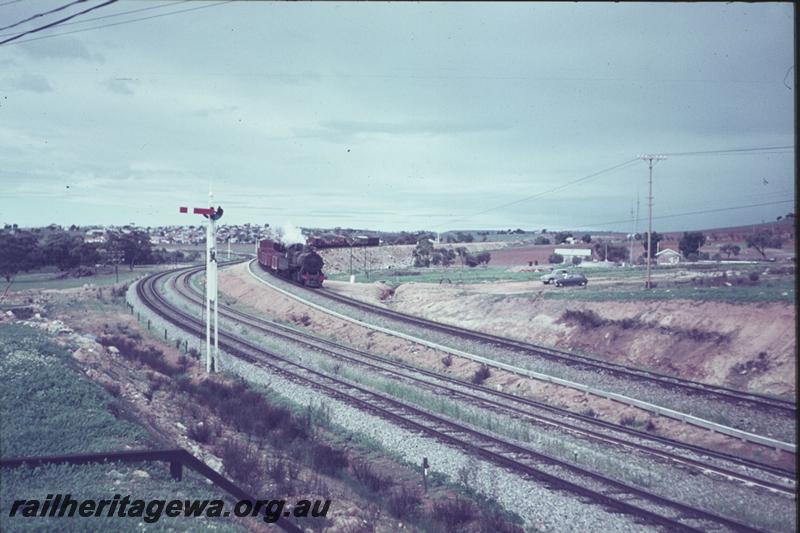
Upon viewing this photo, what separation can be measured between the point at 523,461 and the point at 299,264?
31455 millimetres

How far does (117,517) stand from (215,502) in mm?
1290

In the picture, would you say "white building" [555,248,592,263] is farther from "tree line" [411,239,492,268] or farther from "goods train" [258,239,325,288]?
"goods train" [258,239,325,288]

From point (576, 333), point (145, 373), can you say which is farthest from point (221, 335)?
point (576, 333)

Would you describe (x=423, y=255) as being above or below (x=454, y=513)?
above

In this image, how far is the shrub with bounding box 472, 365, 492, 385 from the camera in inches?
789

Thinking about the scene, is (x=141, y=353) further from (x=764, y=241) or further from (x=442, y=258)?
(x=764, y=241)

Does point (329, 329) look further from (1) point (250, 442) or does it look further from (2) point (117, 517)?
(2) point (117, 517)

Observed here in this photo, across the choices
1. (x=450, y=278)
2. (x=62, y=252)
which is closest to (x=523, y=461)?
(x=450, y=278)

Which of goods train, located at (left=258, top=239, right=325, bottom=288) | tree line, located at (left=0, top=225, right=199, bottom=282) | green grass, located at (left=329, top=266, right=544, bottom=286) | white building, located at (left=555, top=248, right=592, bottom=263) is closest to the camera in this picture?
goods train, located at (left=258, top=239, right=325, bottom=288)

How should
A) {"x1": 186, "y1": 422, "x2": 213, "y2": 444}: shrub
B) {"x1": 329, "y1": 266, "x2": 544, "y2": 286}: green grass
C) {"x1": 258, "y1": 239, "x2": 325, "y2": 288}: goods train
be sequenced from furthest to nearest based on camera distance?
{"x1": 329, "y1": 266, "x2": 544, "y2": 286}: green grass
{"x1": 258, "y1": 239, "x2": 325, "y2": 288}: goods train
{"x1": 186, "y1": 422, "x2": 213, "y2": 444}: shrub

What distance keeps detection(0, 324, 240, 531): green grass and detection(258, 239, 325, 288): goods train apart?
28544 mm

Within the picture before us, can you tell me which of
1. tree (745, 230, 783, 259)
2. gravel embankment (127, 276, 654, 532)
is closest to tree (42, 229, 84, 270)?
gravel embankment (127, 276, 654, 532)

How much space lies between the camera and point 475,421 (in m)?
14.7

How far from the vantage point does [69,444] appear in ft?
25.7
